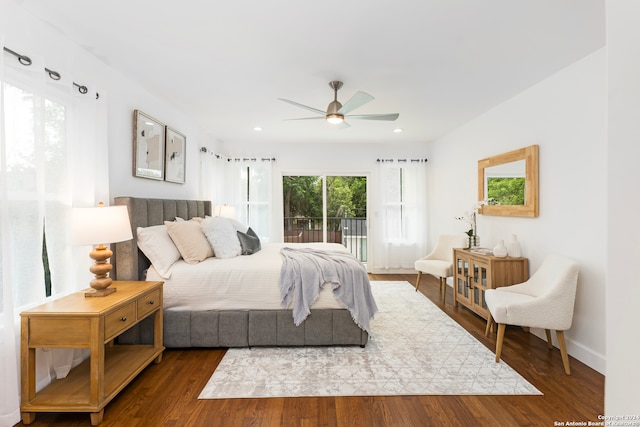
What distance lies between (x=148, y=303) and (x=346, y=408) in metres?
1.63

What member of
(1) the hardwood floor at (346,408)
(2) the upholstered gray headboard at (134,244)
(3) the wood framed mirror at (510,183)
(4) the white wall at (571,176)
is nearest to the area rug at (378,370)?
(1) the hardwood floor at (346,408)

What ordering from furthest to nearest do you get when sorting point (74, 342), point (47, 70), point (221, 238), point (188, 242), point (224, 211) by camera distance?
point (224, 211) → point (221, 238) → point (188, 242) → point (47, 70) → point (74, 342)

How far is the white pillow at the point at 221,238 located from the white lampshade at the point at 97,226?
1007 millimetres

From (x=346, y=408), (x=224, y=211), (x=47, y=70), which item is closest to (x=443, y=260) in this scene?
(x=346, y=408)

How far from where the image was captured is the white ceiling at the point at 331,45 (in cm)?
188

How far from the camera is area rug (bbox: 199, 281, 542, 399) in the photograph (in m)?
2.11

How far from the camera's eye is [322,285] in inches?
107

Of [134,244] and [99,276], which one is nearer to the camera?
[99,276]

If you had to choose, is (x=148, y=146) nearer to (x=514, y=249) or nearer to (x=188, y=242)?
(x=188, y=242)

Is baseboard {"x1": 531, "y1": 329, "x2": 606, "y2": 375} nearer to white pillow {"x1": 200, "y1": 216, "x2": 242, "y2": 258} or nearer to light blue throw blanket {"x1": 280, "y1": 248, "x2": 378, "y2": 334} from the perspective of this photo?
light blue throw blanket {"x1": 280, "y1": 248, "x2": 378, "y2": 334}

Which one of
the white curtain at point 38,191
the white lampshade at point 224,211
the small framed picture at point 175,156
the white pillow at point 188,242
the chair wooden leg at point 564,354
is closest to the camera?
the white curtain at point 38,191

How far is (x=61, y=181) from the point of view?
2109 millimetres

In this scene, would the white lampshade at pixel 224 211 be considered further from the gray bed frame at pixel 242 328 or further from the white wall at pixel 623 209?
the white wall at pixel 623 209

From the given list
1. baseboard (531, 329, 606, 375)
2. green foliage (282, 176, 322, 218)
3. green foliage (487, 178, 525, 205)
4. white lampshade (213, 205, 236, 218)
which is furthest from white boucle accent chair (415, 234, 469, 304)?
white lampshade (213, 205, 236, 218)
